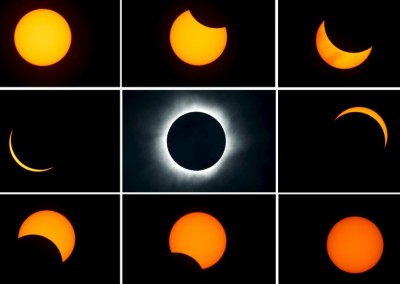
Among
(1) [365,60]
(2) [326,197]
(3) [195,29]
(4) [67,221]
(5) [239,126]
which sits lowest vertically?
(4) [67,221]

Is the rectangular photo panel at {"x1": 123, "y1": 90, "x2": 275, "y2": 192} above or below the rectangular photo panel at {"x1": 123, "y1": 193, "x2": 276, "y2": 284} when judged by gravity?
above

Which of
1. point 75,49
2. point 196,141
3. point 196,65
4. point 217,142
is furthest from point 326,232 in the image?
point 75,49

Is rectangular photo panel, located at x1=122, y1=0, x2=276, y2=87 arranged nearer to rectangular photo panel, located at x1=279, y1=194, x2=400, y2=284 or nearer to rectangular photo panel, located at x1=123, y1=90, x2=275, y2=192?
rectangular photo panel, located at x1=123, y1=90, x2=275, y2=192

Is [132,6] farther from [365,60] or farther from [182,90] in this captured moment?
[365,60]

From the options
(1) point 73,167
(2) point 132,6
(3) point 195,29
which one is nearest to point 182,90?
(3) point 195,29

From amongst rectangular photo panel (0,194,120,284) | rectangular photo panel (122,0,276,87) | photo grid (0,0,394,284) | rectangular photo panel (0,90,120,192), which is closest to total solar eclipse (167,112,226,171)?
photo grid (0,0,394,284)

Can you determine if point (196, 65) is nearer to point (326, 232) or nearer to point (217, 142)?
point (217, 142)

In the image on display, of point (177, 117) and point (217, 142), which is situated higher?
point (177, 117)
